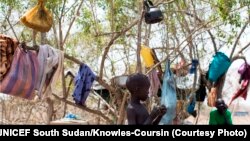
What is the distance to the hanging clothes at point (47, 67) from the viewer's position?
4414mm

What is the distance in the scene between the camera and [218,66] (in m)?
5.32

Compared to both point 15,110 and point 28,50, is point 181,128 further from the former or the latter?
point 15,110

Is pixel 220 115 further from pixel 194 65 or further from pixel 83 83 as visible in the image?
pixel 194 65

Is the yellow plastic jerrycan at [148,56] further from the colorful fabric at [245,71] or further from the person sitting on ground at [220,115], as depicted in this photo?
the person sitting on ground at [220,115]

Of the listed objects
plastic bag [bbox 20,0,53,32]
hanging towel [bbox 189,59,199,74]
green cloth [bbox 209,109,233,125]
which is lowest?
green cloth [bbox 209,109,233,125]

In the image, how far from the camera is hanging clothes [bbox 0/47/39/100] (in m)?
4.14

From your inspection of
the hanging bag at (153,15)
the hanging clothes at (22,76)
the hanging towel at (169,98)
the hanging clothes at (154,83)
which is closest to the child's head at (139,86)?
the hanging towel at (169,98)

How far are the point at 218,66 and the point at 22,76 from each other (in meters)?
2.15

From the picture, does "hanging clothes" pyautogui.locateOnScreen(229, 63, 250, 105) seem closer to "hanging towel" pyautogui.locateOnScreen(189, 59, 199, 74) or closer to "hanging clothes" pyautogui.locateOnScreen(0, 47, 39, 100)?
"hanging towel" pyautogui.locateOnScreen(189, 59, 199, 74)

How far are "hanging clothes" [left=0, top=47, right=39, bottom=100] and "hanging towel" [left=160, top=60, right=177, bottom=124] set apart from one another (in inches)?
44.5

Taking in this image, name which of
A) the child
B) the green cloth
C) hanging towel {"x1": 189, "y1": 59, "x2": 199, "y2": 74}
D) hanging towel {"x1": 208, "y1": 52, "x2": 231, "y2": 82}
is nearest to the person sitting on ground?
the green cloth

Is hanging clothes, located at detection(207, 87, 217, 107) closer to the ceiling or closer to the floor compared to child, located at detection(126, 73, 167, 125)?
closer to the floor

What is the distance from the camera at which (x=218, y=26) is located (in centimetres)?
614

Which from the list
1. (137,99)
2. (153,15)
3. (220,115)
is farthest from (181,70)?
(137,99)
